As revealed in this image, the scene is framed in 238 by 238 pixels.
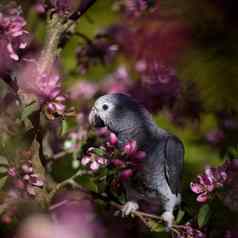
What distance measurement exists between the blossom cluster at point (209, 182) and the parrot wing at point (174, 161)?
5.5 inches

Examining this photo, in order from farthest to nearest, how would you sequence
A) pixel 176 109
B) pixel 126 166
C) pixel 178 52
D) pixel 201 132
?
pixel 201 132 < pixel 176 109 < pixel 126 166 < pixel 178 52

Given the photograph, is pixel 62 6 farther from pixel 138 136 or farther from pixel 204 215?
pixel 204 215

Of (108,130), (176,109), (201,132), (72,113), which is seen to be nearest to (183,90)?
(176,109)

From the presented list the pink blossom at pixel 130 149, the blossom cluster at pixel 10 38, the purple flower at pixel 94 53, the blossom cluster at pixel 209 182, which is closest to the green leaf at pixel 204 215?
the blossom cluster at pixel 209 182

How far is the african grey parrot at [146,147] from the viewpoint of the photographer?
98 cm

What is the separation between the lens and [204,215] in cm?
81

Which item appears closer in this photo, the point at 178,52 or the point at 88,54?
the point at 178,52

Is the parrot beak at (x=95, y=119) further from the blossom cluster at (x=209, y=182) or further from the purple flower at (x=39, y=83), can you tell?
the blossom cluster at (x=209, y=182)

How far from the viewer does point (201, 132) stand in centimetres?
180

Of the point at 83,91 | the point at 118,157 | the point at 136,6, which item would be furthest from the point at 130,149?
the point at 83,91

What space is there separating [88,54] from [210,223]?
1.66 ft

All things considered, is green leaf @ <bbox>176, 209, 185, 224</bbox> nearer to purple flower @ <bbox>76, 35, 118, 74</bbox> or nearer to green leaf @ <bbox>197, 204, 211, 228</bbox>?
green leaf @ <bbox>197, 204, 211, 228</bbox>

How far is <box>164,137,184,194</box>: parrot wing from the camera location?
979 mm

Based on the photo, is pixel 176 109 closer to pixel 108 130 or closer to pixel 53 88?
pixel 108 130
